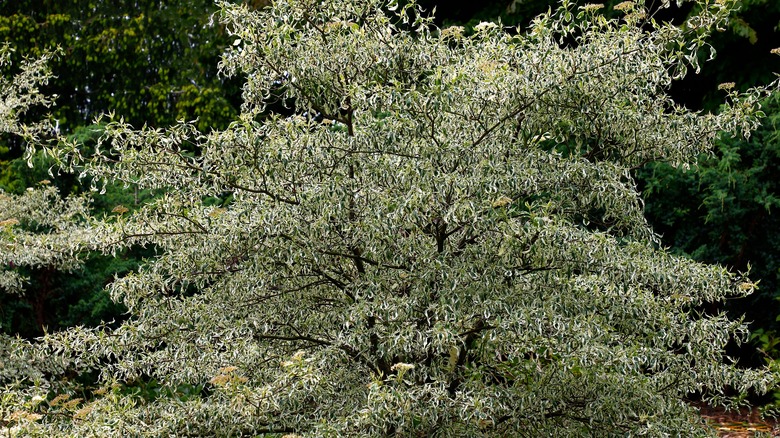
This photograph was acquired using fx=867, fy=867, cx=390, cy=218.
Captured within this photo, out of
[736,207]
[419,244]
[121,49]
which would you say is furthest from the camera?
[121,49]

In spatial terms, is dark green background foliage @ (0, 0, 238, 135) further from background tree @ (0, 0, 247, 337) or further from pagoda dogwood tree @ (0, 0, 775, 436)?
pagoda dogwood tree @ (0, 0, 775, 436)

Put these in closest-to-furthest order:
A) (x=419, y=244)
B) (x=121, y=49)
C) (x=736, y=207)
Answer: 1. (x=419, y=244)
2. (x=736, y=207)
3. (x=121, y=49)

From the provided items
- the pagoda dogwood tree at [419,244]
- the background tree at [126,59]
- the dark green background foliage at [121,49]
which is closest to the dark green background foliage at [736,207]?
the pagoda dogwood tree at [419,244]

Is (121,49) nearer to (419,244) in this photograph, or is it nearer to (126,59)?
(126,59)

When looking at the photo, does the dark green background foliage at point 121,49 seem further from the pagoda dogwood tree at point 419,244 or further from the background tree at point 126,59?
the pagoda dogwood tree at point 419,244

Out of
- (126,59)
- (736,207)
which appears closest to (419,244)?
(736,207)

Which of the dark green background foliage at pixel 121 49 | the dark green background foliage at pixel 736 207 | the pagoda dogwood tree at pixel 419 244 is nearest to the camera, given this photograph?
the pagoda dogwood tree at pixel 419 244

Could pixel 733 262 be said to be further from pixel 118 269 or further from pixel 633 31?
pixel 118 269

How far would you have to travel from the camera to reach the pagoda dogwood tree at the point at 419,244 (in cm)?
385

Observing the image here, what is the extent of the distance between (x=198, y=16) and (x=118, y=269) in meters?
7.71

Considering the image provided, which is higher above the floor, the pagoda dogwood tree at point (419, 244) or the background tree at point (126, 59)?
the pagoda dogwood tree at point (419, 244)

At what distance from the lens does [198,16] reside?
49.0 feet

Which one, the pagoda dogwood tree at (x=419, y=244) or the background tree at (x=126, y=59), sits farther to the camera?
the background tree at (x=126, y=59)

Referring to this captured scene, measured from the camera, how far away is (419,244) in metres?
4.16
